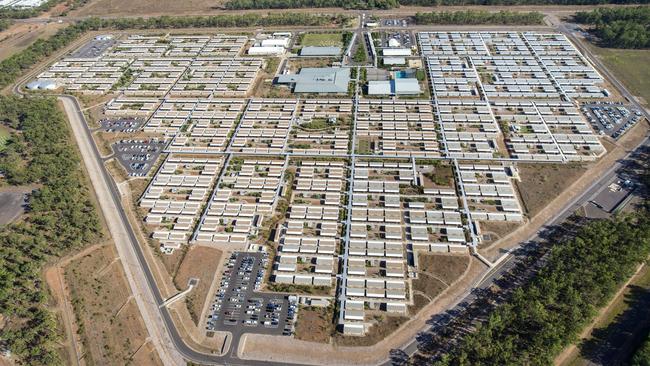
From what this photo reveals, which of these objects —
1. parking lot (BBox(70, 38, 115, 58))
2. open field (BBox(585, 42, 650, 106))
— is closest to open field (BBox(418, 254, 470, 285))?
open field (BBox(585, 42, 650, 106))

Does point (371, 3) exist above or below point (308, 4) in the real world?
above

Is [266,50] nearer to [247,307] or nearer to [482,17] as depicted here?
[482,17]

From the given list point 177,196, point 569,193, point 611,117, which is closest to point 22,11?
point 177,196

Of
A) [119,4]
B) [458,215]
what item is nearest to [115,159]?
[458,215]

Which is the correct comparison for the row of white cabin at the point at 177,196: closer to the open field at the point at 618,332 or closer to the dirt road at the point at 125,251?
the dirt road at the point at 125,251

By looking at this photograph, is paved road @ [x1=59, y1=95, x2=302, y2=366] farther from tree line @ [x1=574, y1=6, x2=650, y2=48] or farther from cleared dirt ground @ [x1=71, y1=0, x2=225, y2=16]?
tree line @ [x1=574, y1=6, x2=650, y2=48]

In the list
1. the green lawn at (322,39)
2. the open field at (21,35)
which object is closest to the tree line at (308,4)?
the green lawn at (322,39)
